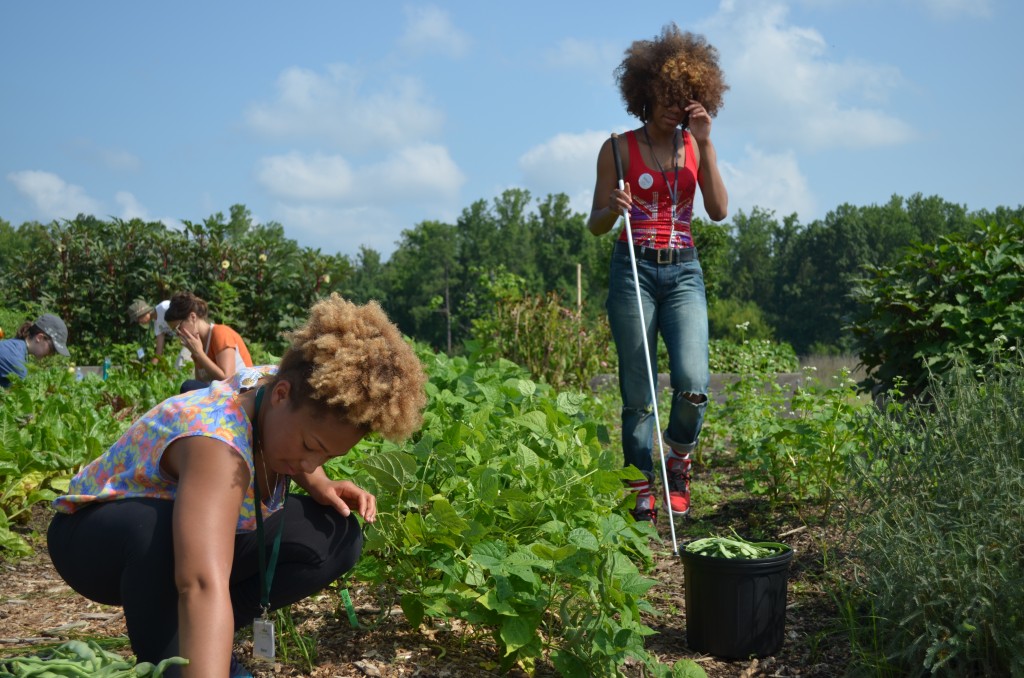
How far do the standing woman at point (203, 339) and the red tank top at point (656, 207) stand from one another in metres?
2.74

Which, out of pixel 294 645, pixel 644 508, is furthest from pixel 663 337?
pixel 294 645

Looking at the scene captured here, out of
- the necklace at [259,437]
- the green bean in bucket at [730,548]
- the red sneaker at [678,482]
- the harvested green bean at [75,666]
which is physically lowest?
the harvested green bean at [75,666]

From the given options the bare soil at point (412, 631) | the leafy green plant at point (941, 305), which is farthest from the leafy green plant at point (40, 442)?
the leafy green plant at point (941, 305)

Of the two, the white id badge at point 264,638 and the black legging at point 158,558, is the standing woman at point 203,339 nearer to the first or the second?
the black legging at point 158,558

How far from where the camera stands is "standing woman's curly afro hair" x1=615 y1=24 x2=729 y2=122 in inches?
153

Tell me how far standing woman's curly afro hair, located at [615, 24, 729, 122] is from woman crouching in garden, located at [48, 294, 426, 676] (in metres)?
2.29

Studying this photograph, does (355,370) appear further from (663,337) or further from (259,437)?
Result: (663,337)

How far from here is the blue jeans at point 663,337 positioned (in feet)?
12.2

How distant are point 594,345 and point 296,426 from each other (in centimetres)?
739

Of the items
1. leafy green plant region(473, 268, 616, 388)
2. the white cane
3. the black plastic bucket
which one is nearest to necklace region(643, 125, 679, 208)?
the white cane

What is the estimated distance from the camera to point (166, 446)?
6.50 ft

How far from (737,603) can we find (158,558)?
152cm

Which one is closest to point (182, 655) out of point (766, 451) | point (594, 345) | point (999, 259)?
point (766, 451)

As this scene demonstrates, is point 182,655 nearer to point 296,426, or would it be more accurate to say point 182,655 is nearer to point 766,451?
point 296,426
